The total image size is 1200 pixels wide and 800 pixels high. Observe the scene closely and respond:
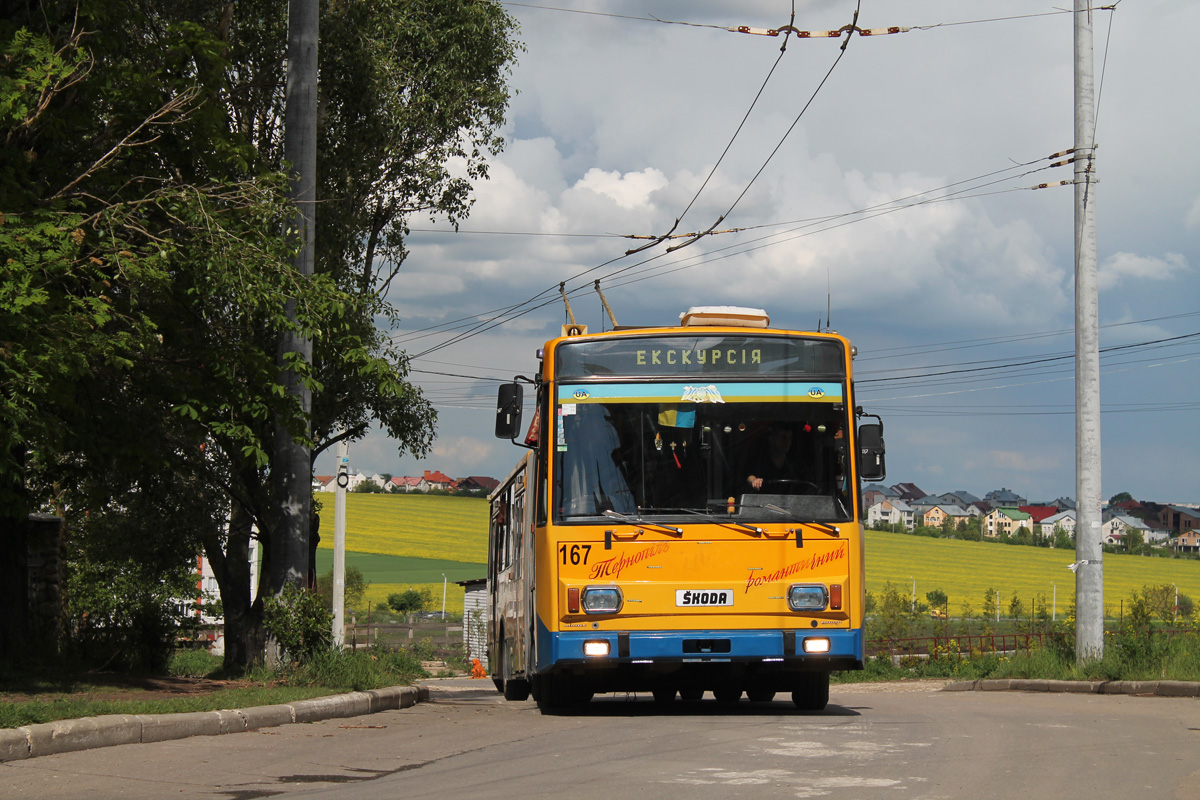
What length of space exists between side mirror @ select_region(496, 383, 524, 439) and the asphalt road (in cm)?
256

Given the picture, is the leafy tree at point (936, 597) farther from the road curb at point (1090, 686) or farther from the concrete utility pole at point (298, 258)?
the concrete utility pole at point (298, 258)

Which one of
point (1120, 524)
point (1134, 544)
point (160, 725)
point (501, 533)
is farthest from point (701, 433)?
point (1120, 524)

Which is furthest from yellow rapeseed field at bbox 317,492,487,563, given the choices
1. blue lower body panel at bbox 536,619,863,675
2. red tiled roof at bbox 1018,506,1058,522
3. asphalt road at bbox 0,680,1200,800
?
red tiled roof at bbox 1018,506,1058,522

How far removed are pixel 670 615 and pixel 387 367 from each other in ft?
15.6

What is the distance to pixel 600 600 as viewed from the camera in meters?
10.9

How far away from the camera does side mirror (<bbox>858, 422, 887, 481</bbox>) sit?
36.9 feet

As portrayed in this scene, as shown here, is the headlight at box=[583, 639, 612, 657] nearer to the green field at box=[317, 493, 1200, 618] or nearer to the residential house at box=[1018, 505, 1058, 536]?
the green field at box=[317, 493, 1200, 618]

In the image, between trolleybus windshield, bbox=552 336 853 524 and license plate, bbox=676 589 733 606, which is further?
trolleybus windshield, bbox=552 336 853 524

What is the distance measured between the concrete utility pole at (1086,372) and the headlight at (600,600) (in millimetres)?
7975

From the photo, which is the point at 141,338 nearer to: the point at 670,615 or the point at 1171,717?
the point at 670,615

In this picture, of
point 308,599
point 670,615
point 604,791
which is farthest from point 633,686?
point 604,791

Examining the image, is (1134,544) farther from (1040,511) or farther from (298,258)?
(298,258)

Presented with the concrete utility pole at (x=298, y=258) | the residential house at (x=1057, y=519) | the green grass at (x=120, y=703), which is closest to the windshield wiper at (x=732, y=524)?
the green grass at (x=120, y=703)

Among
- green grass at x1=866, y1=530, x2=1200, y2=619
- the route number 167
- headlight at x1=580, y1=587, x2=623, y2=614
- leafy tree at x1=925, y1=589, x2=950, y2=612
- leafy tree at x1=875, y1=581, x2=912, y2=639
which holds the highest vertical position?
the route number 167
